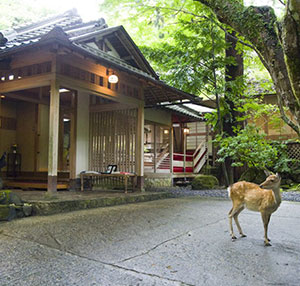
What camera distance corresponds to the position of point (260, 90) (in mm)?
16109

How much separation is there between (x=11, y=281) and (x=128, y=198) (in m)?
5.08

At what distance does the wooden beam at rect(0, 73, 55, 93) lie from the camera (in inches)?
267

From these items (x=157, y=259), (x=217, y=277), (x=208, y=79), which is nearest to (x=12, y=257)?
(x=157, y=259)

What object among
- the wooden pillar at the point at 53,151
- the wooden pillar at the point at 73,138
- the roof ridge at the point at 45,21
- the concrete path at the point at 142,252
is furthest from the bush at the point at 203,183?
the roof ridge at the point at 45,21

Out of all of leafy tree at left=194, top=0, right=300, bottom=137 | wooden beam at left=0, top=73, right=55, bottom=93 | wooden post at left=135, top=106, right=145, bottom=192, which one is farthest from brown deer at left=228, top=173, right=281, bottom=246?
wooden post at left=135, top=106, right=145, bottom=192

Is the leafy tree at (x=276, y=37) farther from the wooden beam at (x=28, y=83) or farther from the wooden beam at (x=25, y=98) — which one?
the wooden beam at (x=25, y=98)

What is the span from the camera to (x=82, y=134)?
9.83 metres

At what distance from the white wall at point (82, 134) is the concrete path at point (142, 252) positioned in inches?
173

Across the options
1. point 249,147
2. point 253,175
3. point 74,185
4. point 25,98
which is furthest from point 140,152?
point 253,175

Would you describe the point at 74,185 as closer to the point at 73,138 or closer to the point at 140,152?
the point at 73,138

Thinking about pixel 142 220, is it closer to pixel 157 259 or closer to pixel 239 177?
pixel 157 259

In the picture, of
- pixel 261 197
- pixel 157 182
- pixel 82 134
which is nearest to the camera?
pixel 261 197

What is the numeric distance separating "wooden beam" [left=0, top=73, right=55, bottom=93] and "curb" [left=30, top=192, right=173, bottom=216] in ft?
9.66

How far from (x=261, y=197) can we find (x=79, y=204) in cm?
397
